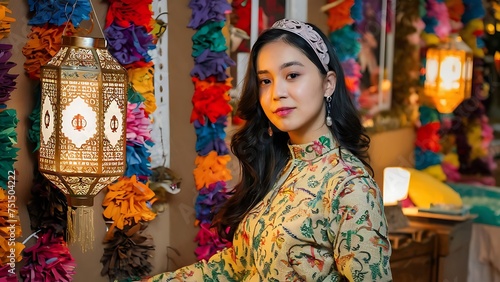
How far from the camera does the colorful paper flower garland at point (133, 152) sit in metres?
2.62

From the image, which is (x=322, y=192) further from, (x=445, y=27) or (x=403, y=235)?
(x=445, y=27)

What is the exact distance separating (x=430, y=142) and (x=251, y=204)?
3582 millimetres

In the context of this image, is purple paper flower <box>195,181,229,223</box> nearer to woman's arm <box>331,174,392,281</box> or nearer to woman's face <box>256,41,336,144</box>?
woman's face <box>256,41,336,144</box>

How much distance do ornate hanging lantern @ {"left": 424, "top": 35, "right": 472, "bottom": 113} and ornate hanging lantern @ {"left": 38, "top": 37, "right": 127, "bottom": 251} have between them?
12.3ft

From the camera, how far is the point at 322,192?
2.13 m

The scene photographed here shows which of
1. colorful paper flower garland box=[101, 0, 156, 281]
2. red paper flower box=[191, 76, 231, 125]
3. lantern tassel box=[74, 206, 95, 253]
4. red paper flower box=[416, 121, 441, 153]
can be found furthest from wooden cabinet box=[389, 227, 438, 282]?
lantern tassel box=[74, 206, 95, 253]

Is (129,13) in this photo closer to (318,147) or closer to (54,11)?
(54,11)

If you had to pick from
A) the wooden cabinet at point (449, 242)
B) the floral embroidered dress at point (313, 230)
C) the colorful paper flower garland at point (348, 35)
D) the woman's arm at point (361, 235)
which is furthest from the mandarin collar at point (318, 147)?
the wooden cabinet at point (449, 242)

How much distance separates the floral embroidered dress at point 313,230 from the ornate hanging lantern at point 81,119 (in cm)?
37

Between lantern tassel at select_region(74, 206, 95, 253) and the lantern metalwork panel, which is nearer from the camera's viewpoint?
the lantern metalwork panel

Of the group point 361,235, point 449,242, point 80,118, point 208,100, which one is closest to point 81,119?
point 80,118

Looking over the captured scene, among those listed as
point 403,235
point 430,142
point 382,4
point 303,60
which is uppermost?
point 382,4

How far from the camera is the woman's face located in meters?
2.18

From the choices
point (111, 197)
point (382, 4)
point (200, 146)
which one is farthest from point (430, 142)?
point (111, 197)
